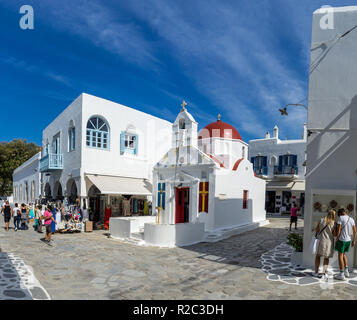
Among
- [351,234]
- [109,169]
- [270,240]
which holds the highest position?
[109,169]

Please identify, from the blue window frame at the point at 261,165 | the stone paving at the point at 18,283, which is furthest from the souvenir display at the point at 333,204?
the blue window frame at the point at 261,165

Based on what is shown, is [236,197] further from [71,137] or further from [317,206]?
[71,137]

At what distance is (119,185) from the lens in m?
16.2

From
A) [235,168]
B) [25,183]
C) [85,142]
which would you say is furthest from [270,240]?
[25,183]

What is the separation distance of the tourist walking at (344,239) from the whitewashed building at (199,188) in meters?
5.85

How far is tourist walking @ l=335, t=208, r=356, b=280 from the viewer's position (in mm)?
6531

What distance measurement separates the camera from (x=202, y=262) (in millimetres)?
8367

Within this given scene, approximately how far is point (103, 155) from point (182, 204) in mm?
6212

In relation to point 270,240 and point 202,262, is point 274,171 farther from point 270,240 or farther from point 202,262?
point 202,262

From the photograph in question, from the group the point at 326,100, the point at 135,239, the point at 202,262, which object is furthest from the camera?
the point at 135,239

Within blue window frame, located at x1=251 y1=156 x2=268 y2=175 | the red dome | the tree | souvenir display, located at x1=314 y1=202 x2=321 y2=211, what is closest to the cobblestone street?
souvenir display, located at x1=314 y1=202 x2=321 y2=211

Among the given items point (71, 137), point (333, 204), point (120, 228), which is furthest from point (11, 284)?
point (71, 137)
